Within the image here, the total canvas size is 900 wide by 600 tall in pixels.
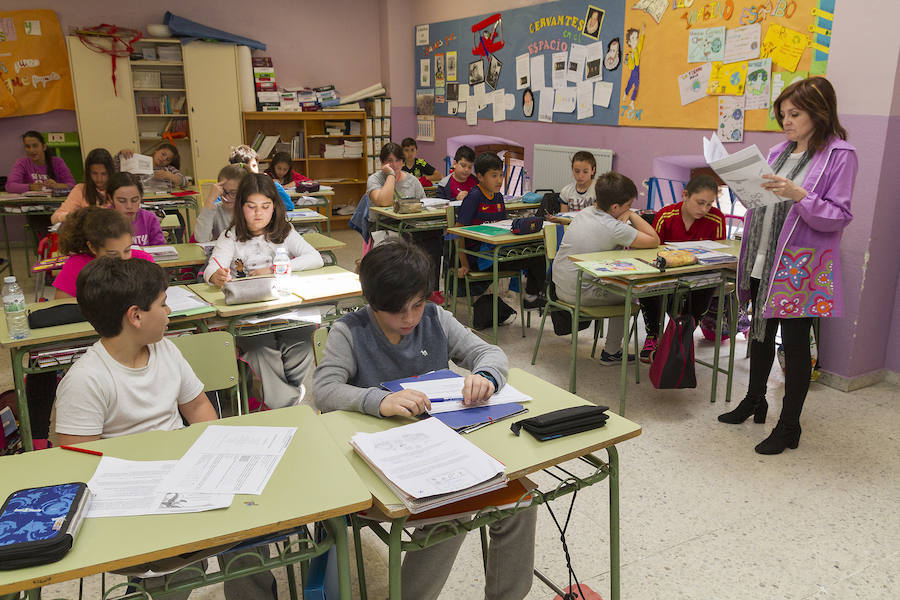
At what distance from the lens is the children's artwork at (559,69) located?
5.78 meters

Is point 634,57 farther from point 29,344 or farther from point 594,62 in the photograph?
point 29,344

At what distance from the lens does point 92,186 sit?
4.61 metres

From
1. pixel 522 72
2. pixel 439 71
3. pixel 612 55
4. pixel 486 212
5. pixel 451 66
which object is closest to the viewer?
pixel 486 212

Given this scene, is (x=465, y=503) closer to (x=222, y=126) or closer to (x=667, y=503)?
(x=667, y=503)

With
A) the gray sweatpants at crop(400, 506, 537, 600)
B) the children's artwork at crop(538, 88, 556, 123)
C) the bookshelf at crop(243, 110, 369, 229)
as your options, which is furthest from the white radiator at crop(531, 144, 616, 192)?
the gray sweatpants at crop(400, 506, 537, 600)

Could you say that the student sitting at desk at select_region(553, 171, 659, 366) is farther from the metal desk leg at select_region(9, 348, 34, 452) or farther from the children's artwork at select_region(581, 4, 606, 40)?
the metal desk leg at select_region(9, 348, 34, 452)

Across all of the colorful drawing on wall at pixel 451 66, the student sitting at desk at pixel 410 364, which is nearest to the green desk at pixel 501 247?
the student sitting at desk at pixel 410 364

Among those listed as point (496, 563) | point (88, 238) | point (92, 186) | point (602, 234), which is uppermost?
point (92, 186)

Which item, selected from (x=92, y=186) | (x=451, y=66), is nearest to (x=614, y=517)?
(x=92, y=186)

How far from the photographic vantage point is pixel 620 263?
3.38 m

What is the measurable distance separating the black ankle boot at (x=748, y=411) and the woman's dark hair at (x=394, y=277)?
2.13 m

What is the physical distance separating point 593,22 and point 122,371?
4.81 meters

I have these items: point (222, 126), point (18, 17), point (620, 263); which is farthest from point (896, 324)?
point (18, 17)

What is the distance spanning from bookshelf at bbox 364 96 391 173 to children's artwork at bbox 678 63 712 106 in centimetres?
481
